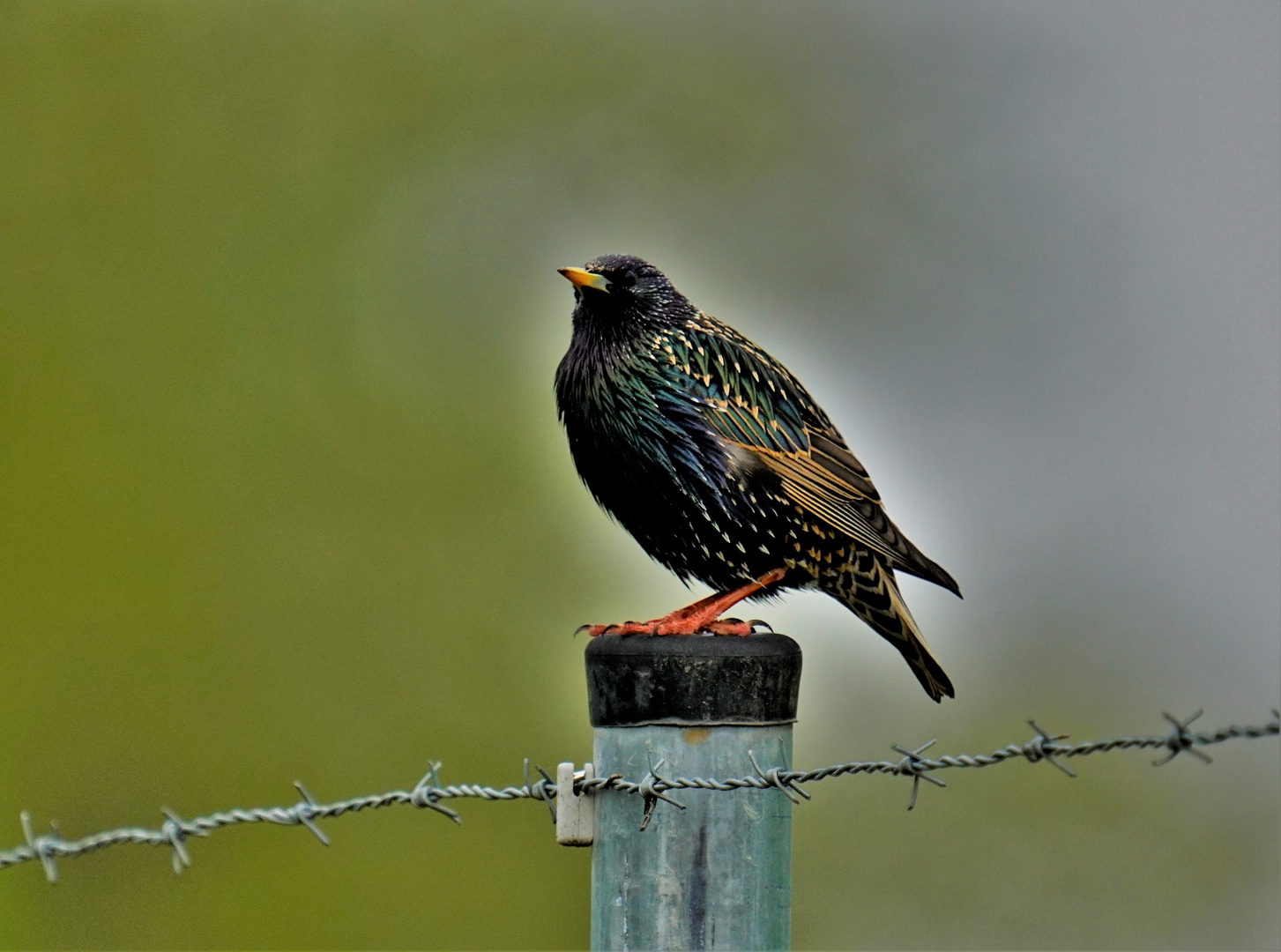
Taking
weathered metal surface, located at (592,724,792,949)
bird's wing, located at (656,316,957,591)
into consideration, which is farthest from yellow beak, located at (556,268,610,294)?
weathered metal surface, located at (592,724,792,949)

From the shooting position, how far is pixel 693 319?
14.4 ft

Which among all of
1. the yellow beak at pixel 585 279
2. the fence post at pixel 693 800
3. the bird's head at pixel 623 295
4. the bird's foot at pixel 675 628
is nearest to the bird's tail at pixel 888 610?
the bird's foot at pixel 675 628

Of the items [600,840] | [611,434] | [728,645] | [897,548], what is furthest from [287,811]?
[897,548]

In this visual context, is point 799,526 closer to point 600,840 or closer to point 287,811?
point 600,840

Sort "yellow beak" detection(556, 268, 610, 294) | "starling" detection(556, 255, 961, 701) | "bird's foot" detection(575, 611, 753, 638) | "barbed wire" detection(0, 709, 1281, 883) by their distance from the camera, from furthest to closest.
Answer: "yellow beak" detection(556, 268, 610, 294)
"starling" detection(556, 255, 961, 701)
"bird's foot" detection(575, 611, 753, 638)
"barbed wire" detection(0, 709, 1281, 883)

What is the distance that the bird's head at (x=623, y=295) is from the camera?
4.29m

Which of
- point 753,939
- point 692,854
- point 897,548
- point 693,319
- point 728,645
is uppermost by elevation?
point 693,319

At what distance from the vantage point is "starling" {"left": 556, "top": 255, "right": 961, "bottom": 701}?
13.3ft

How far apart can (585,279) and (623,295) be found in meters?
0.13

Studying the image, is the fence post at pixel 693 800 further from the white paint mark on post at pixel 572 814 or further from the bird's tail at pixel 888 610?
the bird's tail at pixel 888 610

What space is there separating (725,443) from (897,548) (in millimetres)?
628

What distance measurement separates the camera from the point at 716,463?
13.3 ft

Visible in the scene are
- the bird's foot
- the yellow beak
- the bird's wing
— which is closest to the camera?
the bird's foot

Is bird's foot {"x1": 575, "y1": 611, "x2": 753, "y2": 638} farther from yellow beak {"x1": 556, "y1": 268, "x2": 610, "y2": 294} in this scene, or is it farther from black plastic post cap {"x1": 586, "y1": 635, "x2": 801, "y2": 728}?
yellow beak {"x1": 556, "y1": 268, "x2": 610, "y2": 294}
